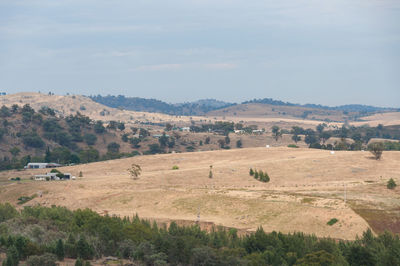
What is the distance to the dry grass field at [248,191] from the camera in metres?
109

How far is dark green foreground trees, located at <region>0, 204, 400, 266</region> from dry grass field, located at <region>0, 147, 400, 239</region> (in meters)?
19.6

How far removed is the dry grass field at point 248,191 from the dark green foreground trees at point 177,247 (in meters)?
19.6

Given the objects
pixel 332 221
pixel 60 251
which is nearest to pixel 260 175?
pixel 332 221

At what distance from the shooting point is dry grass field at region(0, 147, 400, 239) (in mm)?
108688

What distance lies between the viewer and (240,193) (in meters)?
128

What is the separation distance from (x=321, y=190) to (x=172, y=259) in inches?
2574

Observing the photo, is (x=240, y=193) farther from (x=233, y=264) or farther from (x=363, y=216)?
(x=233, y=264)

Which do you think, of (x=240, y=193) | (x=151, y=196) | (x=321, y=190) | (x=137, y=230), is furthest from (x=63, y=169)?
(x=137, y=230)

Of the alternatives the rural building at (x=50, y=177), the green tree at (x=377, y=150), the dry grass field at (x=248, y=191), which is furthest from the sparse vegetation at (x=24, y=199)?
the green tree at (x=377, y=150)

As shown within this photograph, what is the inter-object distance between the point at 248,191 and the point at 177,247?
56.6 meters

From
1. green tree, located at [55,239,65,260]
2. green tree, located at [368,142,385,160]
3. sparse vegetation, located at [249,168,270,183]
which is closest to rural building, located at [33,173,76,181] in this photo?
sparse vegetation, located at [249,168,270,183]

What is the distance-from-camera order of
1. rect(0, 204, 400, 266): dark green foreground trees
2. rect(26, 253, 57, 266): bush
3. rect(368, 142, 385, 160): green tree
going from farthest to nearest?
rect(368, 142, 385, 160): green tree, rect(0, 204, 400, 266): dark green foreground trees, rect(26, 253, 57, 266): bush

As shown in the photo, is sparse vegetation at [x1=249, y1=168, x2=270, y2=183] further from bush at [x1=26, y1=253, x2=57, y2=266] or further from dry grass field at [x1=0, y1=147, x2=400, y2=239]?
bush at [x1=26, y1=253, x2=57, y2=266]

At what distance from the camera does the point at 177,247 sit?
77312 millimetres
